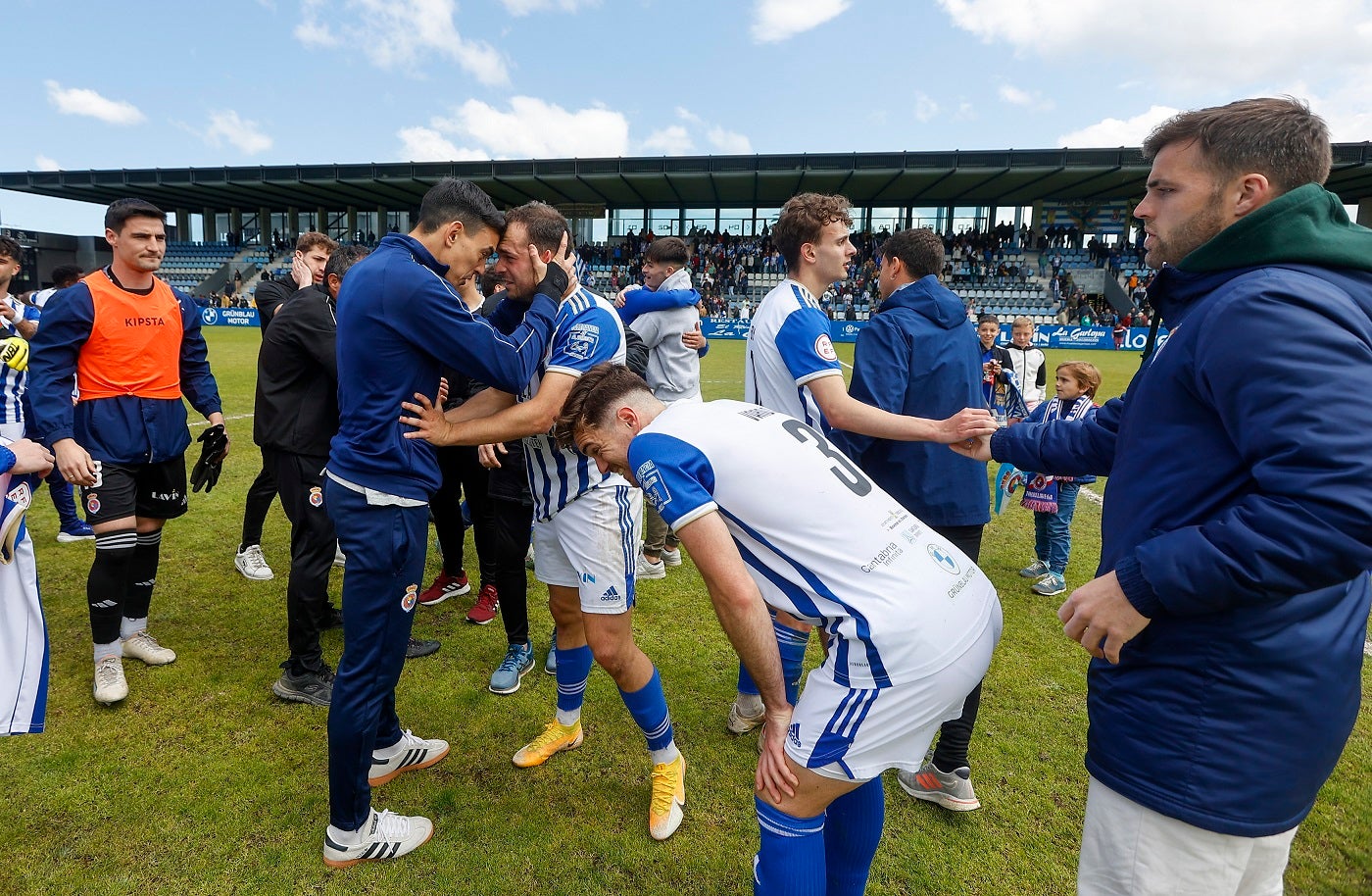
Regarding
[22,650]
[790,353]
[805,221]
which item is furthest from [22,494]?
[805,221]

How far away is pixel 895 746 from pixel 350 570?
6.56ft

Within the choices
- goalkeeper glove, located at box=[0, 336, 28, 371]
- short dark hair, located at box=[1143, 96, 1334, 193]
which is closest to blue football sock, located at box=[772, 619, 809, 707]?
short dark hair, located at box=[1143, 96, 1334, 193]

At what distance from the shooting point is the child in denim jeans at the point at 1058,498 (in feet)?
18.2

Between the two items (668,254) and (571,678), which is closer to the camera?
(571,678)

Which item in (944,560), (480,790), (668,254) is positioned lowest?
(480,790)

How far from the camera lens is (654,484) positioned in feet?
5.85

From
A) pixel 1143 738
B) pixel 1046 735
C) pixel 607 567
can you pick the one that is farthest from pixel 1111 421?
pixel 1046 735

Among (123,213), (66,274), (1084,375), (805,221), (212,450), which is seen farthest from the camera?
(66,274)

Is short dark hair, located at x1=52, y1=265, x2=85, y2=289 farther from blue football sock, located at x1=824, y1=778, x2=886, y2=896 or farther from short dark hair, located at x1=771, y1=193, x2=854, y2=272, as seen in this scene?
blue football sock, located at x1=824, y1=778, x2=886, y2=896

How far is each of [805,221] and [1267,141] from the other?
194cm

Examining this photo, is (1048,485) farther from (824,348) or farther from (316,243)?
(316,243)

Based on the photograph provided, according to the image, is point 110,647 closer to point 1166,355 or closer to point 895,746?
point 895,746

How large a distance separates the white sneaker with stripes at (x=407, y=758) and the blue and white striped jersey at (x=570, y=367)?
4.00 feet

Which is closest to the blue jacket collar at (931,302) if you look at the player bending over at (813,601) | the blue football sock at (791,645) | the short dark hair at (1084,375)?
the player bending over at (813,601)
